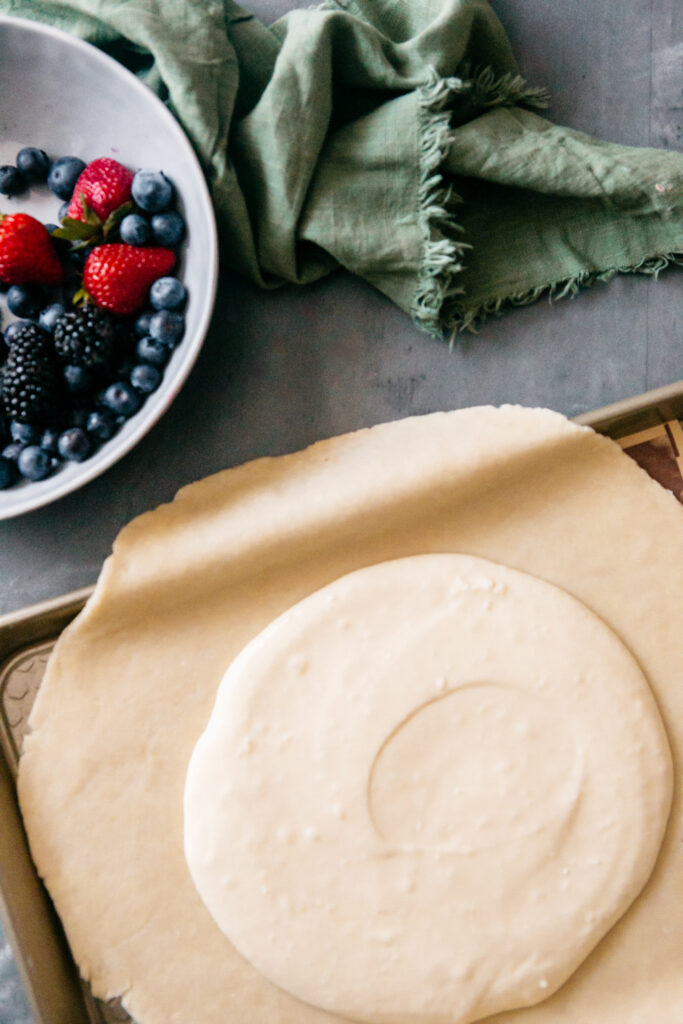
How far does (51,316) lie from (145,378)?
14 centimetres

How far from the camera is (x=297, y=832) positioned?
939 millimetres

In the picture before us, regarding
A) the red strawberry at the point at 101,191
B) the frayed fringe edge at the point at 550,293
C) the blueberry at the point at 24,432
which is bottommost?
the frayed fringe edge at the point at 550,293

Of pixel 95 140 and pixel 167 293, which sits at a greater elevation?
pixel 95 140

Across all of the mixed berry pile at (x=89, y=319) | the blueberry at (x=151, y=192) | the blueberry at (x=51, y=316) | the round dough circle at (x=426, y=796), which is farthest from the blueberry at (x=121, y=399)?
the round dough circle at (x=426, y=796)

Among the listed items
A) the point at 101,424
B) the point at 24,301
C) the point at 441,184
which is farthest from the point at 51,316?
the point at 441,184

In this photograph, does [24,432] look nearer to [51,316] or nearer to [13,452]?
[13,452]

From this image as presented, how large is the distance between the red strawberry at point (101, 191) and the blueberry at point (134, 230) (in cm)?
2

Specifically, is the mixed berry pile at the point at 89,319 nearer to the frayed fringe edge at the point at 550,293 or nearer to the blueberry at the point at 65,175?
the blueberry at the point at 65,175

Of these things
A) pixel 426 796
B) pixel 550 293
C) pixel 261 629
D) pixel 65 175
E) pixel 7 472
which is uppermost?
pixel 65 175

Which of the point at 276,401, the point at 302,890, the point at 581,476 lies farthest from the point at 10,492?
the point at 581,476

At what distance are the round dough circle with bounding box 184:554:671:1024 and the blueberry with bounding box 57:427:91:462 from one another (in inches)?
12.0

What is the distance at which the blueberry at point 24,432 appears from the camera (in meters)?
0.97

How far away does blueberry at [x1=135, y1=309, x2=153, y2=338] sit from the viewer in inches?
38.7

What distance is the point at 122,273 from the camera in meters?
0.96
